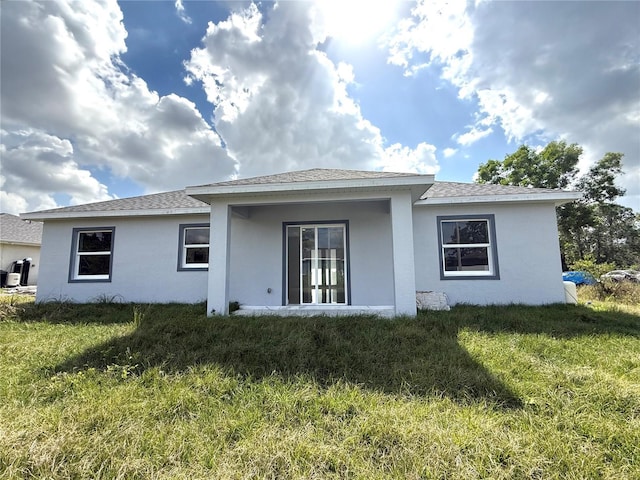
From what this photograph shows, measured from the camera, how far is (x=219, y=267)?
6.38m

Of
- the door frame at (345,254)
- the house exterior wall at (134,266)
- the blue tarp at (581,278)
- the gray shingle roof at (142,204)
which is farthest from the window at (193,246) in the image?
the blue tarp at (581,278)

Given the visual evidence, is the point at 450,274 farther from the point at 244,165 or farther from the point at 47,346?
the point at 244,165

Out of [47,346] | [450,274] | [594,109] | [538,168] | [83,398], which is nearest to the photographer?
[83,398]

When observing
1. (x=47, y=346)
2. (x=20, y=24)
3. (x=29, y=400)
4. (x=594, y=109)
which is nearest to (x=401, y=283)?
(x=29, y=400)

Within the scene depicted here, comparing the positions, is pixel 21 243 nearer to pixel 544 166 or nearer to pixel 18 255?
pixel 18 255

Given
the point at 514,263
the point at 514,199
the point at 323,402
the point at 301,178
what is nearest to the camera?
the point at 323,402

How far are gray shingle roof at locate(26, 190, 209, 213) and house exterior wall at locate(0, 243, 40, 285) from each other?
31.7ft

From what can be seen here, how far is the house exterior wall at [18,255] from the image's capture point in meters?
15.4

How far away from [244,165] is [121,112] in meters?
5.71

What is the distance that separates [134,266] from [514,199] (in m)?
10.9

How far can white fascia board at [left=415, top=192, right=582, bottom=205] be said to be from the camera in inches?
280

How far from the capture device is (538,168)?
21297 mm

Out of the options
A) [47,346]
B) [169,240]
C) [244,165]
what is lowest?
[47,346]

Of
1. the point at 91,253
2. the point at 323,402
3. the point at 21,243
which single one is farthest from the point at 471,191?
the point at 21,243
